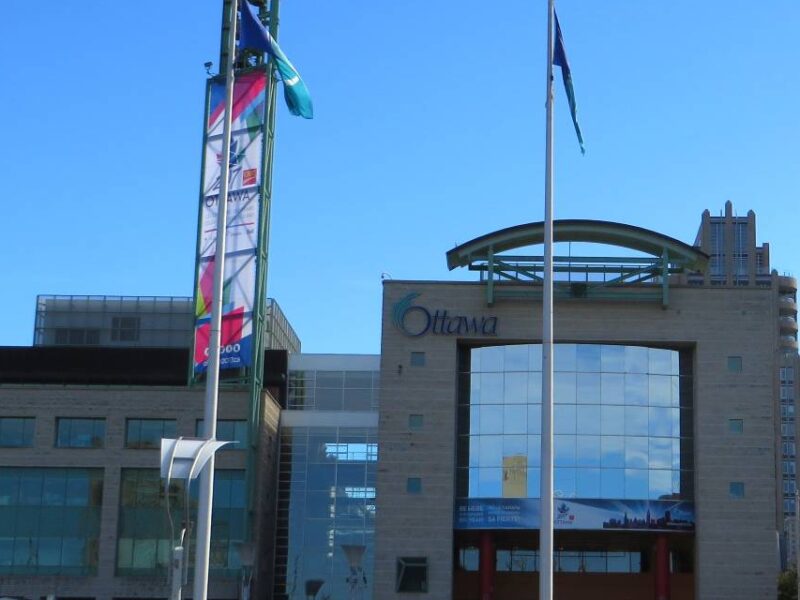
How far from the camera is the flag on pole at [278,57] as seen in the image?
109 ft

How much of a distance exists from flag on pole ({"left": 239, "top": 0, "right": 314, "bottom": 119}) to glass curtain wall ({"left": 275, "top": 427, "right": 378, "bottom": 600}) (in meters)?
38.5

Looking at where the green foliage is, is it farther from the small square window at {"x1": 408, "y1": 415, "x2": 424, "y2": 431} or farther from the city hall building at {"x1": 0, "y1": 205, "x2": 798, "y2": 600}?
the small square window at {"x1": 408, "y1": 415, "x2": 424, "y2": 431}

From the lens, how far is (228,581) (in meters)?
65.6

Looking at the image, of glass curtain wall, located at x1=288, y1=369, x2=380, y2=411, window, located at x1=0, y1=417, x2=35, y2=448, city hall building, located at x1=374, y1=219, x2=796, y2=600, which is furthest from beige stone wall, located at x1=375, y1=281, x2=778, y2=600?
window, located at x1=0, y1=417, x2=35, y2=448

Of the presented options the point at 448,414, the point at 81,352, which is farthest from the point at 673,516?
the point at 81,352

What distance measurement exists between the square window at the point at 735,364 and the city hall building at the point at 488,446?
0.12m

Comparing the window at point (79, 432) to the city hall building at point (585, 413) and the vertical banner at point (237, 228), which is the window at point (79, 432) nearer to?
the vertical banner at point (237, 228)

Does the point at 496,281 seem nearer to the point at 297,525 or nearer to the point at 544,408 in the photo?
the point at 297,525

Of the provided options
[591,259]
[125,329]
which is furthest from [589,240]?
[125,329]

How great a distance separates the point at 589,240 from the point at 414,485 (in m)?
15.1

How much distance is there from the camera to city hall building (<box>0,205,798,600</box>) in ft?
213

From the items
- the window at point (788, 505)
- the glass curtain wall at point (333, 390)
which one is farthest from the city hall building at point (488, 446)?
the window at point (788, 505)

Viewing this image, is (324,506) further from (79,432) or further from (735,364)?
(735,364)

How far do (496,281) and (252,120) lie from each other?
568 inches
